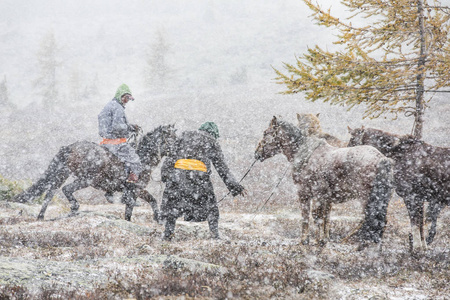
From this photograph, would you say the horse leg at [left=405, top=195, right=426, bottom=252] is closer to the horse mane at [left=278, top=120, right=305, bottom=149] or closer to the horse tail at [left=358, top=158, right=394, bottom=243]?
the horse tail at [left=358, top=158, right=394, bottom=243]

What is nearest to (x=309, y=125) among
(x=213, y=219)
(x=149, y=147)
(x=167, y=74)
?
(x=213, y=219)

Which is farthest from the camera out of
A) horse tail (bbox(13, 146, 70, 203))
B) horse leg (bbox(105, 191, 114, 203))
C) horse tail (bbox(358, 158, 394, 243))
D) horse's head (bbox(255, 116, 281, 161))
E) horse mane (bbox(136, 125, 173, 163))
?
horse leg (bbox(105, 191, 114, 203))

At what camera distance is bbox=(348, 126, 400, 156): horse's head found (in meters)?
6.86

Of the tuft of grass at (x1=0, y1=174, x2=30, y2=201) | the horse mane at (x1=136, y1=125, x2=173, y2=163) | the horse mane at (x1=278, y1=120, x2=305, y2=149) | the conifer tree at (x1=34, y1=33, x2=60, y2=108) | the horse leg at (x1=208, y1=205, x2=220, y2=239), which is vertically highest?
the conifer tree at (x1=34, y1=33, x2=60, y2=108)

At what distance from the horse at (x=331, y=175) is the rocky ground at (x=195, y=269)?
55 cm

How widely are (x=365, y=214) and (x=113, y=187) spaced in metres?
6.65

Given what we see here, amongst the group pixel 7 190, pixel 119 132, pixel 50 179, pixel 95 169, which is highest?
pixel 119 132

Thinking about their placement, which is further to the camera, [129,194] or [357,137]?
[129,194]

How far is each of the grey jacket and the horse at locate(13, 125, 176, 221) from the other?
526 mm

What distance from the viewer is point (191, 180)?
6.89 m

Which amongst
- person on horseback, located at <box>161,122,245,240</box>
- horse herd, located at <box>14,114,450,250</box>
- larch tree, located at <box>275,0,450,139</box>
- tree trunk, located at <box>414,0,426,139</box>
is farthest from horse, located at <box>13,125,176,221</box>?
tree trunk, located at <box>414,0,426,139</box>

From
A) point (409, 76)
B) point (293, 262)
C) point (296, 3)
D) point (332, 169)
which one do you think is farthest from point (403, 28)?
point (296, 3)

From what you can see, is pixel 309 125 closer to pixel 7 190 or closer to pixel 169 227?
pixel 169 227

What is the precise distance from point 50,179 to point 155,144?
9.94 feet
